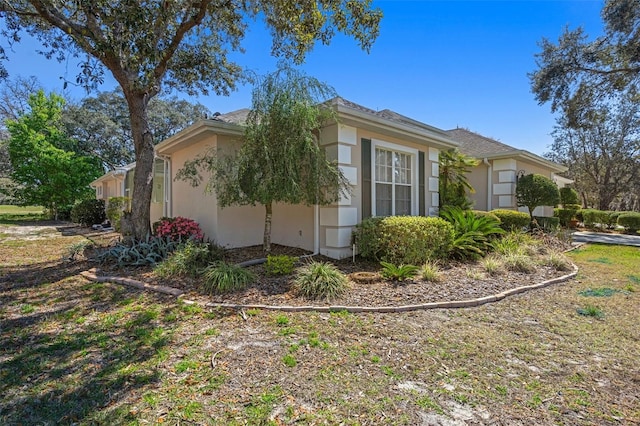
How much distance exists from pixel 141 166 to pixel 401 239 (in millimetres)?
6360

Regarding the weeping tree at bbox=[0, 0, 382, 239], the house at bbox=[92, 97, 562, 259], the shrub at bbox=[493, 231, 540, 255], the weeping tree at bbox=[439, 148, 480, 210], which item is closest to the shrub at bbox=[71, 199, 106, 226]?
the house at bbox=[92, 97, 562, 259]

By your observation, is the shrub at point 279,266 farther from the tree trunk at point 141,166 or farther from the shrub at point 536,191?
the shrub at point 536,191

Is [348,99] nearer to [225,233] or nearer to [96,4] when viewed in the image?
[225,233]

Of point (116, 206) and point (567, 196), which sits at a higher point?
point (567, 196)

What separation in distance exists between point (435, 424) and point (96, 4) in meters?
6.41

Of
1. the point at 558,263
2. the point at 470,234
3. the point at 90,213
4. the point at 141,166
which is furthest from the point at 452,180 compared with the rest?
the point at 90,213

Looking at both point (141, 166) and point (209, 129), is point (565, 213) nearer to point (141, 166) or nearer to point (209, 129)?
point (209, 129)

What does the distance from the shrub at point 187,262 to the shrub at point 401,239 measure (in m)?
3.30

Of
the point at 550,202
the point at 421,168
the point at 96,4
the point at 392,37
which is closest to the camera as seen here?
the point at 96,4

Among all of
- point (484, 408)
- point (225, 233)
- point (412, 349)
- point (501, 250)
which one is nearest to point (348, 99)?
point (225, 233)

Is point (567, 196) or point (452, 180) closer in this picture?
point (452, 180)

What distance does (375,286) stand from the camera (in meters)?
5.56

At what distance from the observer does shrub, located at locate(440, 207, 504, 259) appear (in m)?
7.96

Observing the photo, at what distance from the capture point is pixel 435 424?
7.42 ft
